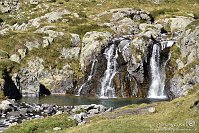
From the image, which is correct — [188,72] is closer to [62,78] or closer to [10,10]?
[62,78]

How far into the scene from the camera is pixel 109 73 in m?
90.9

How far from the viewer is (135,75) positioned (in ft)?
292

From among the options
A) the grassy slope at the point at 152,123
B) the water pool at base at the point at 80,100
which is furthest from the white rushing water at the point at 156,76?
the grassy slope at the point at 152,123

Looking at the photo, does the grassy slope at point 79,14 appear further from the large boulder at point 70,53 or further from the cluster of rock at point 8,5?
the cluster of rock at point 8,5

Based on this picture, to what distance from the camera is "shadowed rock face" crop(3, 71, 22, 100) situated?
8551cm

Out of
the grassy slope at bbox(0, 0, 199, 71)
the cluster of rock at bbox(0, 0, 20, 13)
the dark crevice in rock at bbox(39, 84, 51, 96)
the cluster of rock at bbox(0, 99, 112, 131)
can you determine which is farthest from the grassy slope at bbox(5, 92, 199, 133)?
the cluster of rock at bbox(0, 0, 20, 13)

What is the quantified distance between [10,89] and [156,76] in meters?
34.2

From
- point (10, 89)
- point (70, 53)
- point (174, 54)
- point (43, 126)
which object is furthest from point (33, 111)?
point (174, 54)

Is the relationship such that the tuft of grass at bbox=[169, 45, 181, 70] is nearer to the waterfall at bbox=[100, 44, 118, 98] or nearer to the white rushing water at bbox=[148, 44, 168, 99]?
the white rushing water at bbox=[148, 44, 168, 99]

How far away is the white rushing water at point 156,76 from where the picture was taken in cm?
8650

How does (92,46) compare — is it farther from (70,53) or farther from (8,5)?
(8,5)

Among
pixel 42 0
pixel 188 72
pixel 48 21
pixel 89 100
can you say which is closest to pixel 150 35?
pixel 188 72

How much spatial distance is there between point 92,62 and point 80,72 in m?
4.45

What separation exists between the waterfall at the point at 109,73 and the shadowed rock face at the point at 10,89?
65.8 ft
